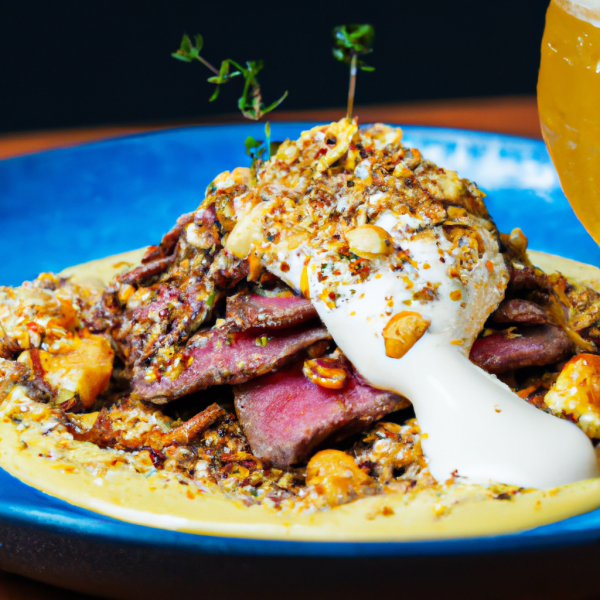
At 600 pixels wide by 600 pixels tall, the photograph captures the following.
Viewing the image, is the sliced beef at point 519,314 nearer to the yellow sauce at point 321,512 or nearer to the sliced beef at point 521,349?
the sliced beef at point 521,349

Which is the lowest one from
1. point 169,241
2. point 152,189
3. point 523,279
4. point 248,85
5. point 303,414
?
point 152,189

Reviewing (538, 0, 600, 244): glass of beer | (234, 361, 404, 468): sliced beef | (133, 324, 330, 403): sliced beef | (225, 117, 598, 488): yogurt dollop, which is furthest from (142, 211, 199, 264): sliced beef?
(538, 0, 600, 244): glass of beer

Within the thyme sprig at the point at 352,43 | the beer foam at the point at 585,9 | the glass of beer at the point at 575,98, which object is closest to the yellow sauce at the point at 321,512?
the glass of beer at the point at 575,98

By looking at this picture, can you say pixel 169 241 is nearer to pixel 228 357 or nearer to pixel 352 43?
pixel 228 357

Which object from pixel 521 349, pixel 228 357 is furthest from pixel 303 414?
pixel 521 349

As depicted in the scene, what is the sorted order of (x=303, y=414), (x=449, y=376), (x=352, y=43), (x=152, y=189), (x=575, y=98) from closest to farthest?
(x=449, y=376) → (x=303, y=414) → (x=575, y=98) → (x=352, y=43) → (x=152, y=189)

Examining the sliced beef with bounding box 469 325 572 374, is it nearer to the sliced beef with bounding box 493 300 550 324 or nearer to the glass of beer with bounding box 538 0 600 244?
the sliced beef with bounding box 493 300 550 324

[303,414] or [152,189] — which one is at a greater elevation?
[303,414]

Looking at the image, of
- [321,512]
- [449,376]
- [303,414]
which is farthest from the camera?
[303,414]
